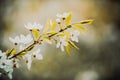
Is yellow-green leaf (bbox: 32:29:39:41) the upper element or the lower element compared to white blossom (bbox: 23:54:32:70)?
upper

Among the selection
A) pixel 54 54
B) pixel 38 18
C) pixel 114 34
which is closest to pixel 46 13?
pixel 38 18

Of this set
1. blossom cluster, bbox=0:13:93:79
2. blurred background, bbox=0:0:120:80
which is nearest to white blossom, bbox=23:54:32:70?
blossom cluster, bbox=0:13:93:79

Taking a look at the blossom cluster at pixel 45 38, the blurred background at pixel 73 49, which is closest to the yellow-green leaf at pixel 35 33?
the blossom cluster at pixel 45 38

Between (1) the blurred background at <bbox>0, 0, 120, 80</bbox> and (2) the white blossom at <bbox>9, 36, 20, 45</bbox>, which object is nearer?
(2) the white blossom at <bbox>9, 36, 20, 45</bbox>

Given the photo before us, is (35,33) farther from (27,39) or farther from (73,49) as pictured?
(73,49)

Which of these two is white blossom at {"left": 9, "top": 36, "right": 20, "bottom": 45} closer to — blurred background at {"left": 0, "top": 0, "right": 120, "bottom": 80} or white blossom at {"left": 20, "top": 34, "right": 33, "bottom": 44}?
white blossom at {"left": 20, "top": 34, "right": 33, "bottom": 44}

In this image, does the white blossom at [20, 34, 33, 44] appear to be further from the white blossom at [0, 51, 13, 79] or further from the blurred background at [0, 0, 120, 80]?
the blurred background at [0, 0, 120, 80]

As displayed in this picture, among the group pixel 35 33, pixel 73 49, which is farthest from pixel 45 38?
pixel 73 49

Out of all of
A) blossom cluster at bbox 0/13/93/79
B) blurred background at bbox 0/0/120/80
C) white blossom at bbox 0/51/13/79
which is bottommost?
white blossom at bbox 0/51/13/79
